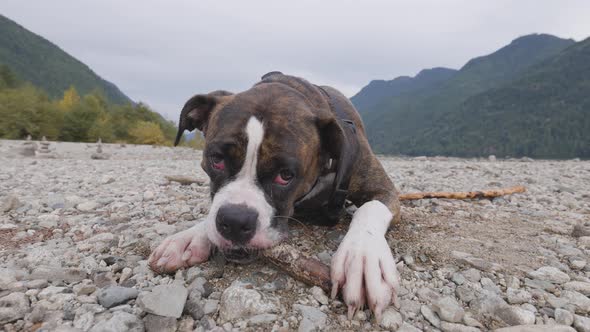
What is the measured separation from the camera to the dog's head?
2436 mm

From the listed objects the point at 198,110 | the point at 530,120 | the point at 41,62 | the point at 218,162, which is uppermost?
the point at 41,62

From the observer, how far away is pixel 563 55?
5748 inches

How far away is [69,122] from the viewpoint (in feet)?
130

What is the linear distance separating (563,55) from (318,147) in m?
185

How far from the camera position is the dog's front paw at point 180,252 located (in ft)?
8.04

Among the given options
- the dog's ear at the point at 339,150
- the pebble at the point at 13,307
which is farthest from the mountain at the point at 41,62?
the pebble at the point at 13,307

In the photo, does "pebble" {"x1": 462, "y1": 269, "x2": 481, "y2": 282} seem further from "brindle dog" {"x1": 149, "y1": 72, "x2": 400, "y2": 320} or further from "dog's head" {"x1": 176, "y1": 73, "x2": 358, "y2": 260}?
"dog's head" {"x1": 176, "y1": 73, "x2": 358, "y2": 260}

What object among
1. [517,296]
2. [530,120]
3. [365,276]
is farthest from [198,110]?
[530,120]

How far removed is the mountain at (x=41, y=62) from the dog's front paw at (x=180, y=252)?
121451 millimetres

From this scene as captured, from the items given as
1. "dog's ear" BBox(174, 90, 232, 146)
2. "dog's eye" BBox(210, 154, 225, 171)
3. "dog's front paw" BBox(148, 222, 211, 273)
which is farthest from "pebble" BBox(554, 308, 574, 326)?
"dog's ear" BBox(174, 90, 232, 146)

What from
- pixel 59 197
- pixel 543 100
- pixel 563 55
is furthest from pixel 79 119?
pixel 563 55

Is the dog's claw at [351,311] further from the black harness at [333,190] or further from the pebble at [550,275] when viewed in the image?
the pebble at [550,275]

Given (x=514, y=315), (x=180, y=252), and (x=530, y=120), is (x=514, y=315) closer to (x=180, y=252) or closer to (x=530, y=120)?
(x=180, y=252)

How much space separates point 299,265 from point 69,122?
4525 cm
